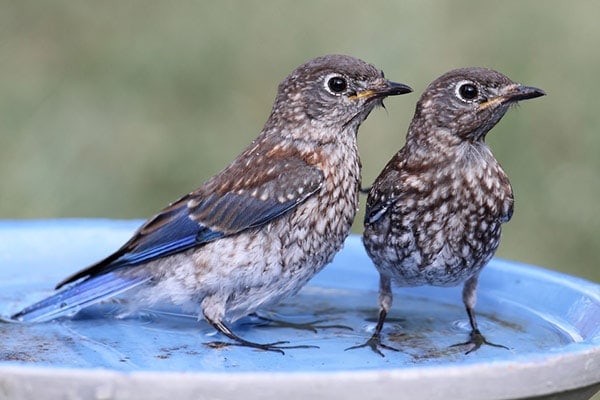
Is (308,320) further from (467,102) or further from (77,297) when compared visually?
(467,102)

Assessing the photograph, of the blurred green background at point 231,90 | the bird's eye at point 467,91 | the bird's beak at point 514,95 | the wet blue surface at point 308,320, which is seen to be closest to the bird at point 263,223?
the wet blue surface at point 308,320

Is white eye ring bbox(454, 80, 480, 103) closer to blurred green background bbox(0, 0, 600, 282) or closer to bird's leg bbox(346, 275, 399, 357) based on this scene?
bird's leg bbox(346, 275, 399, 357)

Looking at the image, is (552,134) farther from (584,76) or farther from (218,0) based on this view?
(218,0)

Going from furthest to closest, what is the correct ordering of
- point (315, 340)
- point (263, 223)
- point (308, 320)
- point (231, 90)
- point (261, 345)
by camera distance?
point (231, 90) < point (308, 320) < point (263, 223) < point (315, 340) < point (261, 345)

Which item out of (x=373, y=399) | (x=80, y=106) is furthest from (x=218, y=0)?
(x=373, y=399)

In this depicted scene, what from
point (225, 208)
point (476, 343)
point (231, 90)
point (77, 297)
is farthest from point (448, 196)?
point (231, 90)

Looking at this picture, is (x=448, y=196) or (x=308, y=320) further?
(x=308, y=320)

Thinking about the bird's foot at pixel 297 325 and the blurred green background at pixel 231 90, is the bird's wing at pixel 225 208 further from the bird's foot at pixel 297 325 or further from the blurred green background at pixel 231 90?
the blurred green background at pixel 231 90
